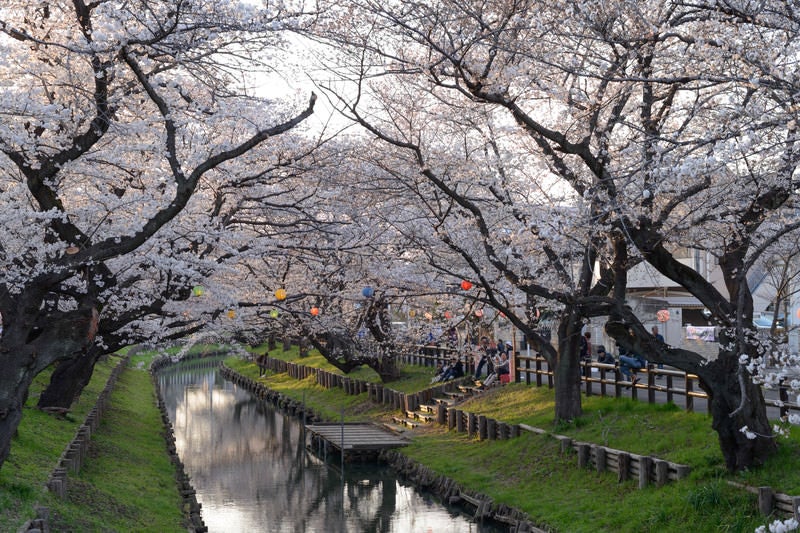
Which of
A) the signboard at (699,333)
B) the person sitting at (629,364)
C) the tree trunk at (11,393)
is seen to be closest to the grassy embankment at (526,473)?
the tree trunk at (11,393)

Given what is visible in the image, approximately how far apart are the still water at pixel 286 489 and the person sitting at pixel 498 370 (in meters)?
4.07

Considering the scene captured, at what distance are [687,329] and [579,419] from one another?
21423 mm

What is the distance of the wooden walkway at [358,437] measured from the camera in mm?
22547

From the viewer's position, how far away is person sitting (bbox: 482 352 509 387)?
2416 cm

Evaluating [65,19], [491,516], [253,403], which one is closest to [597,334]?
[253,403]

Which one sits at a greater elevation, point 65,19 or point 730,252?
point 65,19

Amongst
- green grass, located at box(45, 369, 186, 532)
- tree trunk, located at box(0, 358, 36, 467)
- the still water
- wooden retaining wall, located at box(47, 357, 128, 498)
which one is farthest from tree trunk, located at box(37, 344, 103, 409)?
tree trunk, located at box(0, 358, 36, 467)

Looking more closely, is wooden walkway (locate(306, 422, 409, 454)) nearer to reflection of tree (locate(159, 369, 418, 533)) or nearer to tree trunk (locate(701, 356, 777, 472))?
reflection of tree (locate(159, 369, 418, 533))

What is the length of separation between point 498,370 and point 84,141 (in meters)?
16.2

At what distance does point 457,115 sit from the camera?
15.9m

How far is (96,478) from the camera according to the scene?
15078 millimetres

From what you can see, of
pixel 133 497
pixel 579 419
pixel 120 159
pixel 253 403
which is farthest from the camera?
pixel 253 403

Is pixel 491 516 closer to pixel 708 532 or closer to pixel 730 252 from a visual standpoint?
pixel 708 532

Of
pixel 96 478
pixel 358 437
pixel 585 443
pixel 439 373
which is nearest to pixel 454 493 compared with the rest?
pixel 585 443
